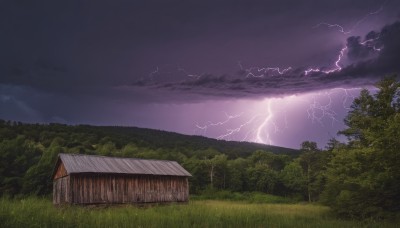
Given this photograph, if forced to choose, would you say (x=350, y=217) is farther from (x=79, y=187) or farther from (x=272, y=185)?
(x=272, y=185)

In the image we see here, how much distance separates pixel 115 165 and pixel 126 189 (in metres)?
2.49

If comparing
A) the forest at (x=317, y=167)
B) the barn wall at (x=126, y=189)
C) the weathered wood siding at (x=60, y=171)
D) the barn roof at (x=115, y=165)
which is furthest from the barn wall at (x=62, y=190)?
the forest at (x=317, y=167)

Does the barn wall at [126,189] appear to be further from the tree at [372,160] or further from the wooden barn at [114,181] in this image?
the tree at [372,160]

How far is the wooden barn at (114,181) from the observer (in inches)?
1184

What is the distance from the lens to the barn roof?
3086 cm

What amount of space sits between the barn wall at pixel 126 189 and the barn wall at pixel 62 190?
0.52 metres

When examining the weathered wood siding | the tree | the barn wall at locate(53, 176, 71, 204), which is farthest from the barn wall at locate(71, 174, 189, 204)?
the tree

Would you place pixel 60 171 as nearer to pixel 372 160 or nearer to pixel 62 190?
pixel 62 190

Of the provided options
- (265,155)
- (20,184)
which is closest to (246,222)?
(20,184)

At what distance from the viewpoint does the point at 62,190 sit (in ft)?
103

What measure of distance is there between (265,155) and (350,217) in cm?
5571

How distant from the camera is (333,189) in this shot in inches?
1142

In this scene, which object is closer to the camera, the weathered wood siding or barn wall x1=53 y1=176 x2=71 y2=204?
barn wall x1=53 y1=176 x2=71 y2=204

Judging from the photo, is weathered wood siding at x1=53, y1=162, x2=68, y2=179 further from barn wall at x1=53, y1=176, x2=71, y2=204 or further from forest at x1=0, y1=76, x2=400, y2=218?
forest at x1=0, y1=76, x2=400, y2=218
